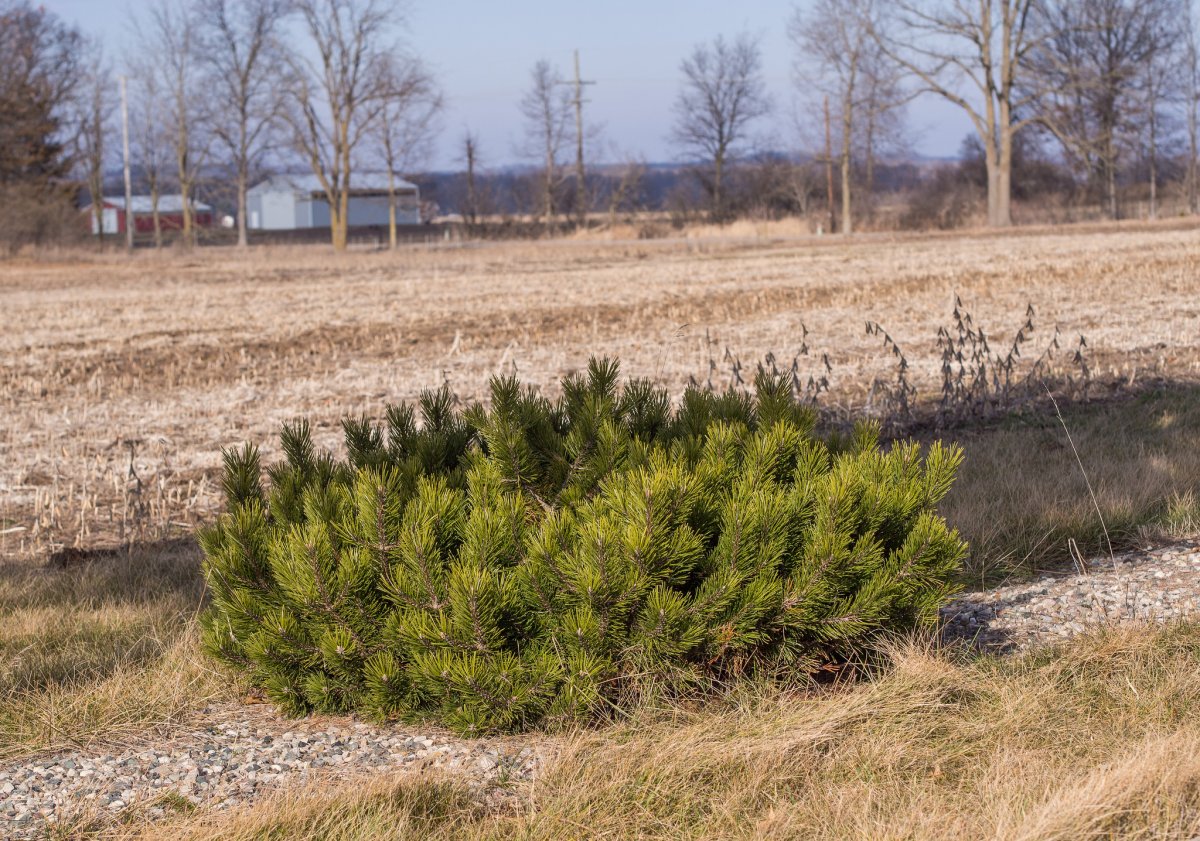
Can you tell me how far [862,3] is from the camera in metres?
53.8

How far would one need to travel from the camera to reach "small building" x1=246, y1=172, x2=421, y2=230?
83.9m

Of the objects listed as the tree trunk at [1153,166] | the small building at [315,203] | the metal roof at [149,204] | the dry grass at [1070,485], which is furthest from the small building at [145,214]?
the dry grass at [1070,485]

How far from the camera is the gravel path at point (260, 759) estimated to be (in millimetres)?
3338

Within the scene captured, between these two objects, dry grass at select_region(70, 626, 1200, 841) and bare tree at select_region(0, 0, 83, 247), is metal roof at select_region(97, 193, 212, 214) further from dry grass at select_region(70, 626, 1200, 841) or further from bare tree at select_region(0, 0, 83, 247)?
dry grass at select_region(70, 626, 1200, 841)

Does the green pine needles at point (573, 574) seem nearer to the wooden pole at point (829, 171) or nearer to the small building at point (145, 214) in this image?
the wooden pole at point (829, 171)

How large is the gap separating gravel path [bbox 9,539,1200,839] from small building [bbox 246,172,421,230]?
228ft

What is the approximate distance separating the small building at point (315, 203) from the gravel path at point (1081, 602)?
226 ft

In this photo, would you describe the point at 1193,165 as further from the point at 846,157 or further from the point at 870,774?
the point at 870,774

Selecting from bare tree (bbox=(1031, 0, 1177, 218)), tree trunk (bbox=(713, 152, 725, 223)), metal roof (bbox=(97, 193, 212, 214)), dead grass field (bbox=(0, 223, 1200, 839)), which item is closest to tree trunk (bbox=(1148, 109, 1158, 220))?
bare tree (bbox=(1031, 0, 1177, 218))

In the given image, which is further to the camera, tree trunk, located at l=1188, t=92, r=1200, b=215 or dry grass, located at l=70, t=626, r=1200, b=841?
tree trunk, located at l=1188, t=92, r=1200, b=215

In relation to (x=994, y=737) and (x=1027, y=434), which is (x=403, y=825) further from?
(x=1027, y=434)

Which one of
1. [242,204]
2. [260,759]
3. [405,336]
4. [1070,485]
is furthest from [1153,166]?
[260,759]

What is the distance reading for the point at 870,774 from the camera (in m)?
3.38

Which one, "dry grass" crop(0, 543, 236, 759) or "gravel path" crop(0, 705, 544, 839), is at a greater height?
"dry grass" crop(0, 543, 236, 759)
